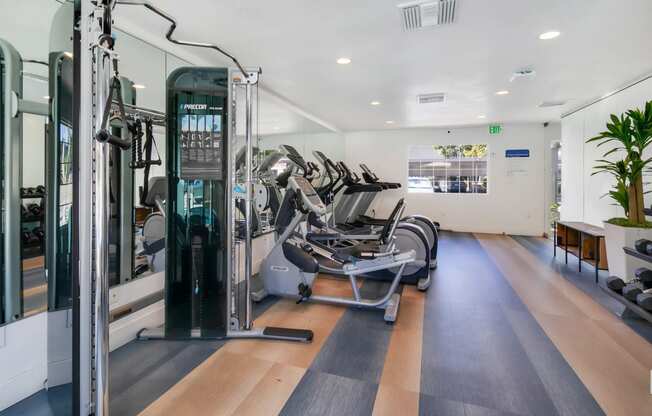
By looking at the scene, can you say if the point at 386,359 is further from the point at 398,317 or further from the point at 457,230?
the point at 457,230

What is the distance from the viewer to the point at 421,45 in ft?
10.4

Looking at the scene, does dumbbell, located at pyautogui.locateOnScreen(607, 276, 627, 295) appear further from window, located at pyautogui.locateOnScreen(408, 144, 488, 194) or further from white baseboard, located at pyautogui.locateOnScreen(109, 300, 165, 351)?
window, located at pyautogui.locateOnScreen(408, 144, 488, 194)

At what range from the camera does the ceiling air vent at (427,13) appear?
2.42 metres

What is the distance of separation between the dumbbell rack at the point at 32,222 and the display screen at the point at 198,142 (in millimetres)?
851

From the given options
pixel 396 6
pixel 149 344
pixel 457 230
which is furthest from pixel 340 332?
pixel 457 230

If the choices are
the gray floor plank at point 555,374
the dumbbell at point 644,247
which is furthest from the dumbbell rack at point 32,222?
the dumbbell at point 644,247

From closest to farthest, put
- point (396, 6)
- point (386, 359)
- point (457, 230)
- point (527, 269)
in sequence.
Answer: point (386, 359)
point (396, 6)
point (527, 269)
point (457, 230)

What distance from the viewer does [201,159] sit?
8.18 feet

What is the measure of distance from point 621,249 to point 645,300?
1.14 meters

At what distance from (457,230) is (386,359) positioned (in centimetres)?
668

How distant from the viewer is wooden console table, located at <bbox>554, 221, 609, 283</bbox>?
412cm

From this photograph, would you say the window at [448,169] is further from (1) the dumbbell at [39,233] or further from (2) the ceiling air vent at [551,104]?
(1) the dumbbell at [39,233]

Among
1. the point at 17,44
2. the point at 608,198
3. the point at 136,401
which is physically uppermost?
the point at 17,44

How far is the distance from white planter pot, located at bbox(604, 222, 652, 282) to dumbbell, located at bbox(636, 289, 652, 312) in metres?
0.88
